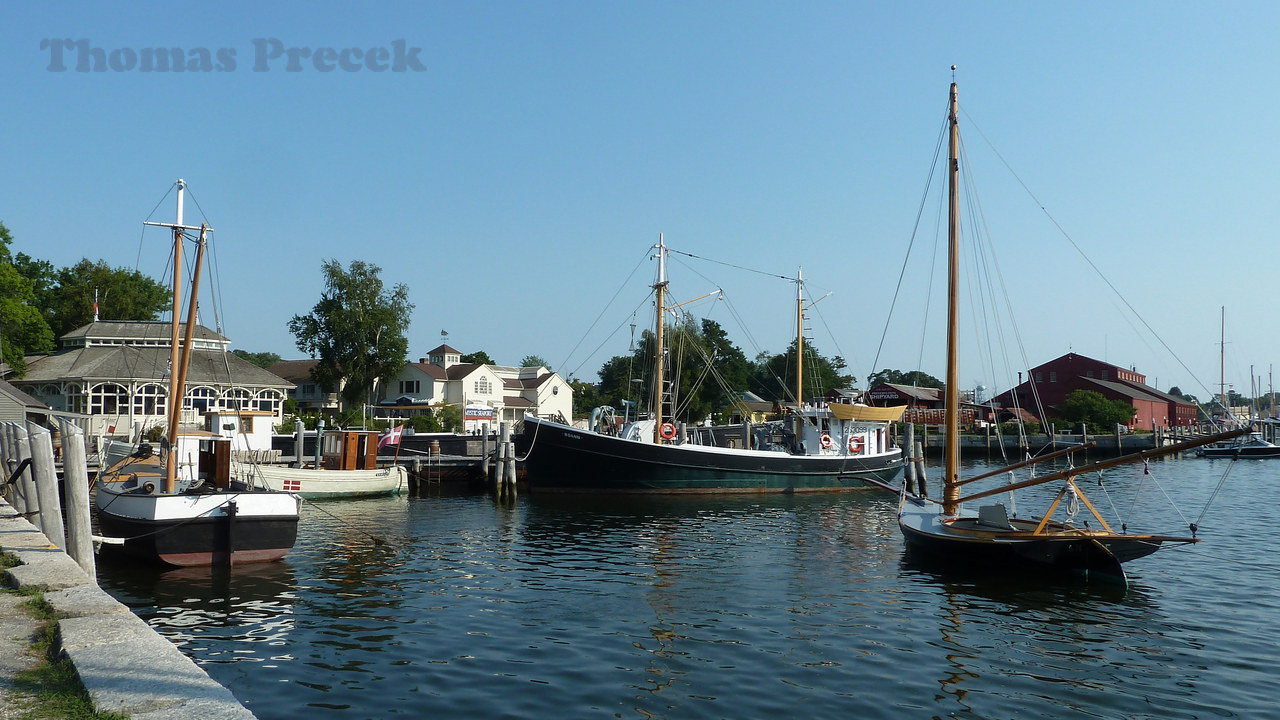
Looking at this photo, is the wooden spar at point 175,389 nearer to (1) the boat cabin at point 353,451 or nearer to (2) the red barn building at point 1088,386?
(1) the boat cabin at point 353,451

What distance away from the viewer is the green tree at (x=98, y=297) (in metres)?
71.0

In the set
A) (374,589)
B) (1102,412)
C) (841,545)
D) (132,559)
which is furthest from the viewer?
(1102,412)

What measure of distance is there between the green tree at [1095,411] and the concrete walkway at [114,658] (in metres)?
79.7

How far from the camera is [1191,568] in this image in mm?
18641

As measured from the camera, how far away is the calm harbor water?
33.4 feet

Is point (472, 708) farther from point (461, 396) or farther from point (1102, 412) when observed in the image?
point (1102, 412)

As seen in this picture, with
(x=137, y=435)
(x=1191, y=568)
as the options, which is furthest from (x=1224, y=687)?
(x=137, y=435)

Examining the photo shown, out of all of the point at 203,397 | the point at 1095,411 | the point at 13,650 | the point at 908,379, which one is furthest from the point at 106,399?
the point at 908,379

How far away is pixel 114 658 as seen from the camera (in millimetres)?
6227

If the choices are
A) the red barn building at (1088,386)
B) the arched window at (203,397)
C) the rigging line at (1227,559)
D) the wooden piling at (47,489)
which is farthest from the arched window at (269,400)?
the red barn building at (1088,386)

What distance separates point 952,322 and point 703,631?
10.9 metres

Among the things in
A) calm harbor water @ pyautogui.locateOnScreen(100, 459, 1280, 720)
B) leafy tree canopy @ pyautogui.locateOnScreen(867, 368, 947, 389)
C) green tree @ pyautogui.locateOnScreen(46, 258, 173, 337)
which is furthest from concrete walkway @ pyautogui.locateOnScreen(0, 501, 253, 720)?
leafy tree canopy @ pyautogui.locateOnScreen(867, 368, 947, 389)

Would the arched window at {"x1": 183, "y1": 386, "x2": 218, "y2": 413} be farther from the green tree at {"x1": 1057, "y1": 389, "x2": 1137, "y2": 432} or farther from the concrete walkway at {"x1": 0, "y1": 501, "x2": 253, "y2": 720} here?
the green tree at {"x1": 1057, "y1": 389, "x2": 1137, "y2": 432}

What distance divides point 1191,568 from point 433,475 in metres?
29.5
